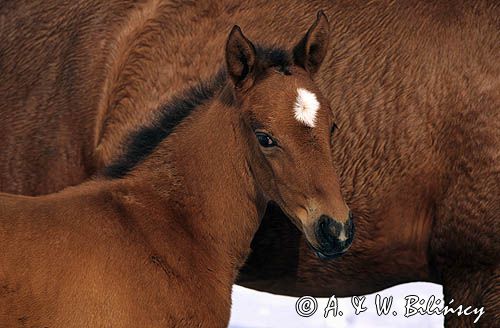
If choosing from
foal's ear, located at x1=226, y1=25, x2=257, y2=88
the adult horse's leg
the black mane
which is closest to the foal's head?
foal's ear, located at x1=226, y1=25, x2=257, y2=88

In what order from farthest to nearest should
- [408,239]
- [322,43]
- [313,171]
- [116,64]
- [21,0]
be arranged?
[21,0]
[116,64]
[408,239]
[322,43]
[313,171]

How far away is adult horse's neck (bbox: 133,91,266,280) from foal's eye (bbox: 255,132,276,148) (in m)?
0.16

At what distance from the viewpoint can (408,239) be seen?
20.1 ft

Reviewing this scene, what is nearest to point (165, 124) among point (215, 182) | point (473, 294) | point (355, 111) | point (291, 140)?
point (215, 182)

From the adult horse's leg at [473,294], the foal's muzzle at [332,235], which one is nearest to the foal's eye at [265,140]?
the foal's muzzle at [332,235]

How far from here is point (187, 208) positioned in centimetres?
545

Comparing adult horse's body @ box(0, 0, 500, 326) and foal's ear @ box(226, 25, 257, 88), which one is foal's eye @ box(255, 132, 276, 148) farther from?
adult horse's body @ box(0, 0, 500, 326)

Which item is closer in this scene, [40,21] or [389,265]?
[389,265]

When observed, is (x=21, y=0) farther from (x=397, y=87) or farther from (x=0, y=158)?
(x=397, y=87)

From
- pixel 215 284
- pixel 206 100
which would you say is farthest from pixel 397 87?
pixel 215 284

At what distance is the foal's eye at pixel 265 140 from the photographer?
5.26 m

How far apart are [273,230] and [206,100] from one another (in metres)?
0.96

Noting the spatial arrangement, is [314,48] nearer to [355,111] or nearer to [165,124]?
[355,111]

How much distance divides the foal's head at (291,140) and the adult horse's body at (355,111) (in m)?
0.86
